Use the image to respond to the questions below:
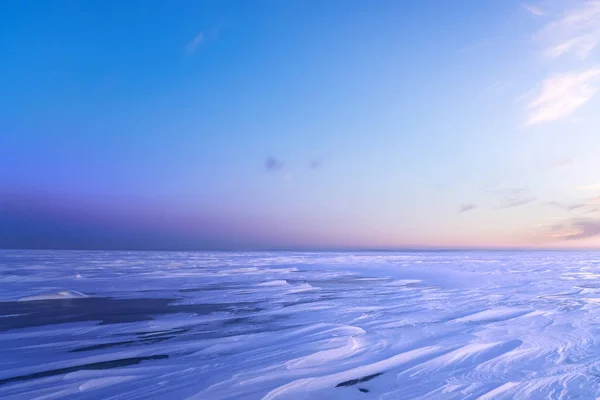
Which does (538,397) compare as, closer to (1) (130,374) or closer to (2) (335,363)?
(2) (335,363)

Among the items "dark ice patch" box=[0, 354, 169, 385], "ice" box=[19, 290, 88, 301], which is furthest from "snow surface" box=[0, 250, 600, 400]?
"ice" box=[19, 290, 88, 301]

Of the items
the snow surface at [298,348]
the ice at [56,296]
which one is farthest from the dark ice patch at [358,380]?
the ice at [56,296]

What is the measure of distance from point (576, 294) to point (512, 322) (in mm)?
7060

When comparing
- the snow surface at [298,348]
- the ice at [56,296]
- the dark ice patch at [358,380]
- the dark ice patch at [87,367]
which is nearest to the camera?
the snow surface at [298,348]

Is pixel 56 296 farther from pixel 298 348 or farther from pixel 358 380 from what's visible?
pixel 358 380

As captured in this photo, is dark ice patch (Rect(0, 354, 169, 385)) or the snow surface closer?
the snow surface

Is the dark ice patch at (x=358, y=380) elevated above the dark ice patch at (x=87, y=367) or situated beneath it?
situated beneath

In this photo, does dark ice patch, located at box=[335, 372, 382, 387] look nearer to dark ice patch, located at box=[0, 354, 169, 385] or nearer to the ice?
dark ice patch, located at box=[0, 354, 169, 385]

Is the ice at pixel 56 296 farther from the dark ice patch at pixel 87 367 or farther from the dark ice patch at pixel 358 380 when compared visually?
the dark ice patch at pixel 358 380

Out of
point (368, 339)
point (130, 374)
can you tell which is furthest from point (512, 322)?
point (130, 374)

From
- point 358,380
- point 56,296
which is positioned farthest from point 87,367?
point 56,296

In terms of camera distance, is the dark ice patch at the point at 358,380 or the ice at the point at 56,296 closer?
the dark ice patch at the point at 358,380

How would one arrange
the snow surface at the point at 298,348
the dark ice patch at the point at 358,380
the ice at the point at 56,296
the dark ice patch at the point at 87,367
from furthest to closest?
the ice at the point at 56,296 → the dark ice patch at the point at 87,367 → the dark ice patch at the point at 358,380 → the snow surface at the point at 298,348

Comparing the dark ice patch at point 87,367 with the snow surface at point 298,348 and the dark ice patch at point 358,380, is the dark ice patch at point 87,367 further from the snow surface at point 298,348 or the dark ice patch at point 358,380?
the dark ice patch at point 358,380
